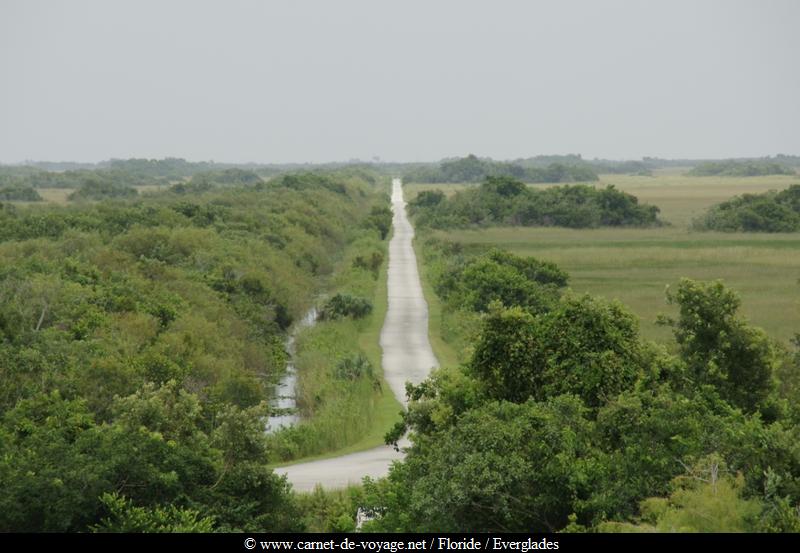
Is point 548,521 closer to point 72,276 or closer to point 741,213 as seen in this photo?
point 72,276

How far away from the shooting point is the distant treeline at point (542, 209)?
98812 millimetres

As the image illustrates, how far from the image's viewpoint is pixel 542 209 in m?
102

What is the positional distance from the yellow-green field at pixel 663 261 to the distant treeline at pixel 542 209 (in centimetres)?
456

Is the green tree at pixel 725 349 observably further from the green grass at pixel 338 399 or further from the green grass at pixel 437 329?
the green grass at pixel 437 329

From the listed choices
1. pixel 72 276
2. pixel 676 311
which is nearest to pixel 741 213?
pixel 676 311

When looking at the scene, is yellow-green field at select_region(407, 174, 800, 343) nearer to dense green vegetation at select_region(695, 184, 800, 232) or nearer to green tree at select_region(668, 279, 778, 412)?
dense green vegetation at select_region(695, 184, 800, 232)

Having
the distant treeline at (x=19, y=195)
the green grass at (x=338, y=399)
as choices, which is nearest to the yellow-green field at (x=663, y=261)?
the green grass at (x=338, y=399)

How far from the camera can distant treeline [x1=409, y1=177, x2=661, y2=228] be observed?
98812mm

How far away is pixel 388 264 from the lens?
3044 inches

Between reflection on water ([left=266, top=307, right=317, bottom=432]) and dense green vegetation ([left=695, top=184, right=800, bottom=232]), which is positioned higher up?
dense green vegetation ([left=695, top=184, right=800, bottom=232])

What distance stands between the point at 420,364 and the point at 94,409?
695 inches

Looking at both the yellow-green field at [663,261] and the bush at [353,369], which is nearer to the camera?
the bush at [353,369]

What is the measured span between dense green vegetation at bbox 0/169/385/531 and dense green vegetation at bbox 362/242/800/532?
3515mm
